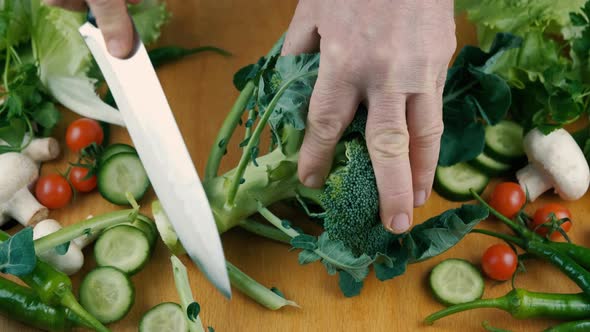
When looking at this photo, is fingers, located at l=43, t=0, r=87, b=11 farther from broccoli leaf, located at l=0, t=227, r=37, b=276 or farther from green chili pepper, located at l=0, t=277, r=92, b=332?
green chili pepper, located at l=0, t=277, r=92, b=332

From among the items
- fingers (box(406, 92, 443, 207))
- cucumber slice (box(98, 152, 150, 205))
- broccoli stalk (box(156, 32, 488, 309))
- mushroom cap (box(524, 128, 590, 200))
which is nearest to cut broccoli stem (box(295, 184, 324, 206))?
broccoli stalk (box(156, 32, 488, 309))

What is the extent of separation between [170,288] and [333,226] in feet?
1.57

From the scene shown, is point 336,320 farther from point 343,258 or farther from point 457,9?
point 457,9

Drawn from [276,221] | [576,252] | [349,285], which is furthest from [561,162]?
[276,221]

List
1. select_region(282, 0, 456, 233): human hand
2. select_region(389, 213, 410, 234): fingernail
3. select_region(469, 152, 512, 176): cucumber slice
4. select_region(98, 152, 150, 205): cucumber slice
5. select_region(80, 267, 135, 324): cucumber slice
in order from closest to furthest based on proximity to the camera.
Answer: select_region(282, 0, 456, 233): human hand, select_region(389, 213, 410, 234): fingernail, select_region(80, 267, 135, 324): cucumber slice, select_region(98, 152, 150, 205): cucumber slice, select_region(469, 152, 512, 176): cucumber slice

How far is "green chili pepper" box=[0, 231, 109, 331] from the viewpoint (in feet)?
6.04

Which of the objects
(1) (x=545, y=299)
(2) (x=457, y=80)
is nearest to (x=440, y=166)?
(2) (x=457, y=80)

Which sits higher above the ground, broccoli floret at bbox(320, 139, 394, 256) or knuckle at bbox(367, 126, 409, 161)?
knuckle at bbox(367, 126, 409, 161)

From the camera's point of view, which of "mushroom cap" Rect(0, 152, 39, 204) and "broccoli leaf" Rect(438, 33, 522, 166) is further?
"broccoli leaf" Rect(438, 33, 522, 166)

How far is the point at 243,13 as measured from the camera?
267 cm

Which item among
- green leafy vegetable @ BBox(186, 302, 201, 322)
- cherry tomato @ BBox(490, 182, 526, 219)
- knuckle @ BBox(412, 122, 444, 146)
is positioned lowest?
cherry tomato @ BBox(490, 182, 526, 219)

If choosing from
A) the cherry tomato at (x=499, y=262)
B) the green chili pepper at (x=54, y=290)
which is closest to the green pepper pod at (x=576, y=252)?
the cherry tomato at (x=499, y=262)

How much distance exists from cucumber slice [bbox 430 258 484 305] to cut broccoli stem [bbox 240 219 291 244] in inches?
15.4

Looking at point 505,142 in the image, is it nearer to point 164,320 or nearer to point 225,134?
point 225,134
